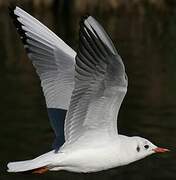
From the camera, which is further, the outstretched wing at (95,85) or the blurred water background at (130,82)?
the blurred water background at (130,82)

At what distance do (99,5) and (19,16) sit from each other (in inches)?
701

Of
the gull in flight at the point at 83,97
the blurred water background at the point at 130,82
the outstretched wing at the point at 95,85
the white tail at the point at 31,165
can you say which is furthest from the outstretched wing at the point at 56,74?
the blurred water background at the point at 130,82

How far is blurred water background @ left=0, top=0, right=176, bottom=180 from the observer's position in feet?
32.3

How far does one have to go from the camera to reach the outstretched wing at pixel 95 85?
197 inches

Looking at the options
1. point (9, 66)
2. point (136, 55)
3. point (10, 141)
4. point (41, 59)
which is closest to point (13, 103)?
point (10, 141)

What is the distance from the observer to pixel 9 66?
15.5m

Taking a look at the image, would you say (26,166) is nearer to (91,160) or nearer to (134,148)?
(91,160)

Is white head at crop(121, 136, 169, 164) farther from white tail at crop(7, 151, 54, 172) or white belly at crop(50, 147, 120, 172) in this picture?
white tail at crop(7, 151, 54, 172)

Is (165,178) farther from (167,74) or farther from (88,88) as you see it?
(167,74)

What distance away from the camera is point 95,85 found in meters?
5.27

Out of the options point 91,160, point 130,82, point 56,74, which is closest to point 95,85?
point 91,160

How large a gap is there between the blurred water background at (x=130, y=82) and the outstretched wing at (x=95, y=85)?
3.58 m

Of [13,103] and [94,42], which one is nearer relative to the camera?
[94,42]

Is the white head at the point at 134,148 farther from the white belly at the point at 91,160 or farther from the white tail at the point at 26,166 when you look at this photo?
the white tail at the point at 26,166
